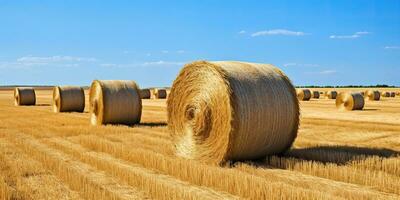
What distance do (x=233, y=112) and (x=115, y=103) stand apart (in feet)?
28.0

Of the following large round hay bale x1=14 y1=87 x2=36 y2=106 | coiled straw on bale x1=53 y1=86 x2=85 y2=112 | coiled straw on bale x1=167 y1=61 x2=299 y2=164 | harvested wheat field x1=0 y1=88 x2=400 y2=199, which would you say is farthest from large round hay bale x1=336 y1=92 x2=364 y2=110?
large round hay bale x1=14 y1=87 x2=36 y2=106

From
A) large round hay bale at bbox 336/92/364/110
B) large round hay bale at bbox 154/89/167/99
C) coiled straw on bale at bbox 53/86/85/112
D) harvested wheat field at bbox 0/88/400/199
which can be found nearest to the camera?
harvested wheat field at bbox 0/88/400/199

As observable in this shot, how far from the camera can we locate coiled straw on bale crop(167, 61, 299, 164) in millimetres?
8281

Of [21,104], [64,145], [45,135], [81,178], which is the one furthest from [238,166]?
[21,104]

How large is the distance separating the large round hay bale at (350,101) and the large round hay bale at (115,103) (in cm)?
1286

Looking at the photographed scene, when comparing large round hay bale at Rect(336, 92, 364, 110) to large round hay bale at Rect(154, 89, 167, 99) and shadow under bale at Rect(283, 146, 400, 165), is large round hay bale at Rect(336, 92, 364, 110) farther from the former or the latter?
large round hay bale at Rect(154, 89, 167, 99)

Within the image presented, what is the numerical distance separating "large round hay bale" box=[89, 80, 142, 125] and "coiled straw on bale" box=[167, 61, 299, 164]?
6.35 meters

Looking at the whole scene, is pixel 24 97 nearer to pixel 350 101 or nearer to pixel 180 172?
pixel 350 101

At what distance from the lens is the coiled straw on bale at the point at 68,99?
890 inches

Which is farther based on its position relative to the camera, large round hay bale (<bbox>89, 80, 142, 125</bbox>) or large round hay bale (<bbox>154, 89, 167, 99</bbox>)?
large round hay bale (<bbox>154, 89, 167, 99</bbox>)

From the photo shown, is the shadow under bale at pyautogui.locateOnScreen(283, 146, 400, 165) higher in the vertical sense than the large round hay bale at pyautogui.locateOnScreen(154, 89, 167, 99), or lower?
lower

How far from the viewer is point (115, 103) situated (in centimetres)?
1597

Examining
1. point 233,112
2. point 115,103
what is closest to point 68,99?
point 115,103

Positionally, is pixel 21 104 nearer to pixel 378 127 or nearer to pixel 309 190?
pixel 378 127
